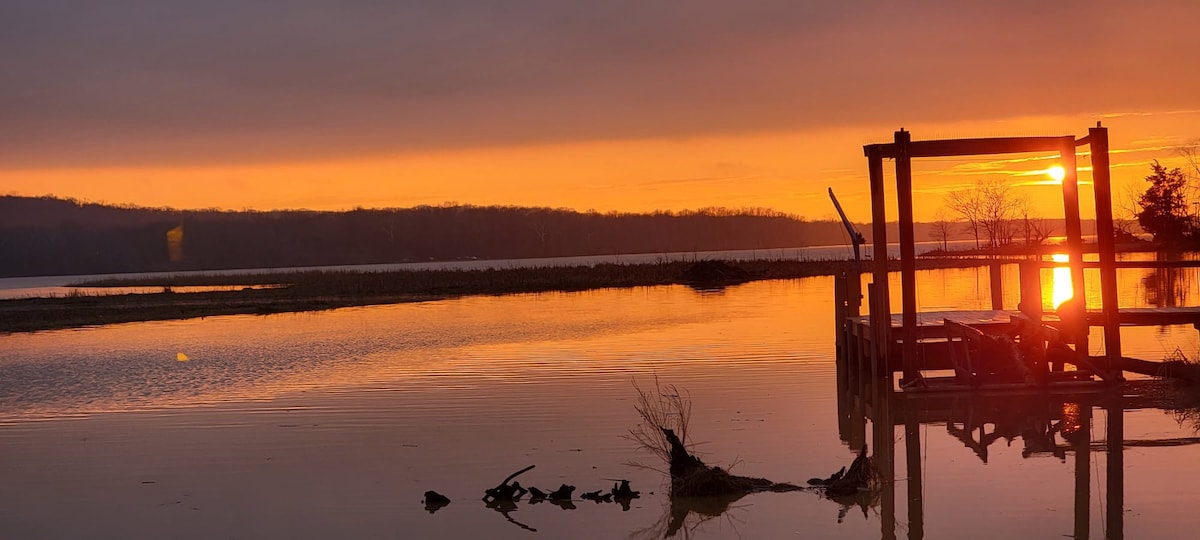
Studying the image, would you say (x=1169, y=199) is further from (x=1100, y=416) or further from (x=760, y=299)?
(x=1100, y=416)

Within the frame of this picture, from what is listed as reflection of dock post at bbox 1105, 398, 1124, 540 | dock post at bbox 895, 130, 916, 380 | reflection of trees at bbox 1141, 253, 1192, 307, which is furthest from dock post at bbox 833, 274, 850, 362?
reflection of trees at bbox 1141, 253, 1192, 307

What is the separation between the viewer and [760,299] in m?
47.9

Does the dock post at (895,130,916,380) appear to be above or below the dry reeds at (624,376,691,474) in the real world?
above

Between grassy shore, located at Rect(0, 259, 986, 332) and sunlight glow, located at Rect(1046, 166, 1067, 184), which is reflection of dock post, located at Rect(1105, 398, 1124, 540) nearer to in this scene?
sunlight glow, located at Rect(1046, 166, 1067, 184)

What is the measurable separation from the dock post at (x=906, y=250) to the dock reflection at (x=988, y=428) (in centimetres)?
59

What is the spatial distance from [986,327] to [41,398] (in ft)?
57.2

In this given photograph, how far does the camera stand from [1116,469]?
12.1 meters

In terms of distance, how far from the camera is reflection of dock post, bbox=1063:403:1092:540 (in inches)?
388

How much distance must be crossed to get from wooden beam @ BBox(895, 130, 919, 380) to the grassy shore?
117 ft

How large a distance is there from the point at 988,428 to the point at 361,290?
54389 millimetres

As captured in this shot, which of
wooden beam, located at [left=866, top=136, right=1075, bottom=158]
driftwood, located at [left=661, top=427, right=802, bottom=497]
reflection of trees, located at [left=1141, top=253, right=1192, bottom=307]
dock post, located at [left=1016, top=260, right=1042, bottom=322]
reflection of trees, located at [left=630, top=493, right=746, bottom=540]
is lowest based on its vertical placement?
reflection of trees, located at [left=630, top=493, right=746, bottom=540]

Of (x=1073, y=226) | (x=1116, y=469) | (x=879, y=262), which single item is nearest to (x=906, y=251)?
(x=879, y=262)

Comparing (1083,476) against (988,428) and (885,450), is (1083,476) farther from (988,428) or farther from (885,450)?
(988,428)

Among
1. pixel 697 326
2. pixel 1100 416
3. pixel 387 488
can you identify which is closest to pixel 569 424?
pixel 387 488
